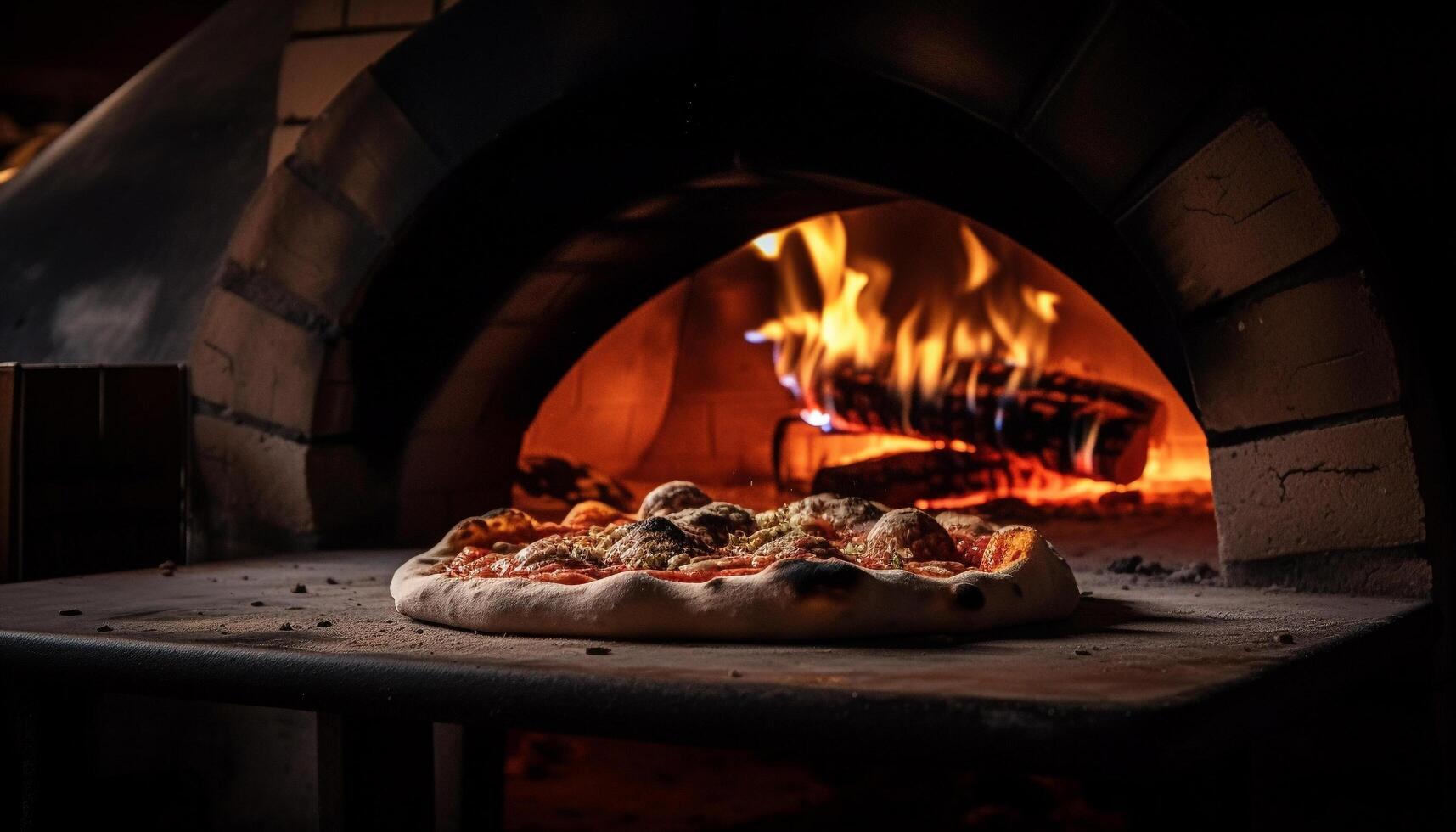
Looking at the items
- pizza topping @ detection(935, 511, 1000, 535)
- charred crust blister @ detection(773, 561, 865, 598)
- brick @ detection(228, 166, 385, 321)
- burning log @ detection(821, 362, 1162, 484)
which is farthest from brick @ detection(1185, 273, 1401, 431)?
brick @ detection(228, 166, 385, 321)

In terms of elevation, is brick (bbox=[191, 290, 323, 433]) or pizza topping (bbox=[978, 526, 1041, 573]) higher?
brick (bbox=[191, 290, 323, 433])

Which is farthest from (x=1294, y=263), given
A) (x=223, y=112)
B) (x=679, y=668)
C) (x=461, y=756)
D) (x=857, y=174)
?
(x=223, y=112)

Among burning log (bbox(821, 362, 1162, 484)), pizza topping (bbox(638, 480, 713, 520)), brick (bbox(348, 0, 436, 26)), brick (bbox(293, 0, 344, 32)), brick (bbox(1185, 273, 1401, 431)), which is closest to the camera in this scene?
brick (bbox(1185, 273, 1401, 431))

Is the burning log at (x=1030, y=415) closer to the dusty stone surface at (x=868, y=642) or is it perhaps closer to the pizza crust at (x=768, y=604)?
the dusty stone surface at (x=868, y=642)

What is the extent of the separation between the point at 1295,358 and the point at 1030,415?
153 centimetres

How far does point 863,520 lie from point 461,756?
0.81 meters

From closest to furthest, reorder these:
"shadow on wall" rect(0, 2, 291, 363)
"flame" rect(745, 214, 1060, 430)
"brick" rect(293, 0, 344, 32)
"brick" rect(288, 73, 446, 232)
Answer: "brick" rect(288, 73, 446, 232) < "brick" rect(293, 0, 344, 32) < "shadow on wall" rect(0, 2, 291, 363) < "flame" rect(745, 214, 1060, 430)

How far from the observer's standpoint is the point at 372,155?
9.32ft

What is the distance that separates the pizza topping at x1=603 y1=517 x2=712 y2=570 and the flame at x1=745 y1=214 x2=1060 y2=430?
1.82 metres

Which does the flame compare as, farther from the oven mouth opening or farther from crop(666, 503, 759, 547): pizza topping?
crop(666, 503, 759, 547): pizza topping

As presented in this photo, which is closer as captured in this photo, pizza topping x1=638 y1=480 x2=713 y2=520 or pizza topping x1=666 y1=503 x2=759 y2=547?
pizza topping x1=666 y1=503 x2=759 y2=547

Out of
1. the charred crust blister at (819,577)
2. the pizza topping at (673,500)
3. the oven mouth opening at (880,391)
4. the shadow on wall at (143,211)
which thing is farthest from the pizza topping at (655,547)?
the shadow on wall at (143,211)

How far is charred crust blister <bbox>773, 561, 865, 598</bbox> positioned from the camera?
1527 mm

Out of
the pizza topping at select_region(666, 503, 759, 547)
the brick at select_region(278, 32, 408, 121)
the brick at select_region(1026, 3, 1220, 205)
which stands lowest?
the pizza topping at select_region(666, 503, 759, 547)
